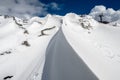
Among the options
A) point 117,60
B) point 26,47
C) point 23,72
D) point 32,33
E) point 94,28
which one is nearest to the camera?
point 23,72

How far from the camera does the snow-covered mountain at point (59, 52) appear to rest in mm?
8336

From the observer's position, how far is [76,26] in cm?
2511

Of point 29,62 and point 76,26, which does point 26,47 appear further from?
point 76,26

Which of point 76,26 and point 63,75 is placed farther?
point 76,26

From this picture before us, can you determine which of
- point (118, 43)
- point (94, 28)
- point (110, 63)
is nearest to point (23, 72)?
point (110, 63)

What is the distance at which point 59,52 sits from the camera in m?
11.2

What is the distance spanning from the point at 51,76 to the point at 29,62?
5.12m

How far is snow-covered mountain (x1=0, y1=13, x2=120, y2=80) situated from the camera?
27.3 feet

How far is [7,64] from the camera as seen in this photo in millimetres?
12609

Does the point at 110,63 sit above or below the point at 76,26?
below

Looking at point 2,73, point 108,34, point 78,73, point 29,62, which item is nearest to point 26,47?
point 29,62

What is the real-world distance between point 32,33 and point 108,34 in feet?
35.2

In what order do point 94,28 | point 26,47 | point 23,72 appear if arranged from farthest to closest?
1. point 94,28
2. point 26,47
3. point 23,72

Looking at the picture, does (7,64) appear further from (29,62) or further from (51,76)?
(51,76)
